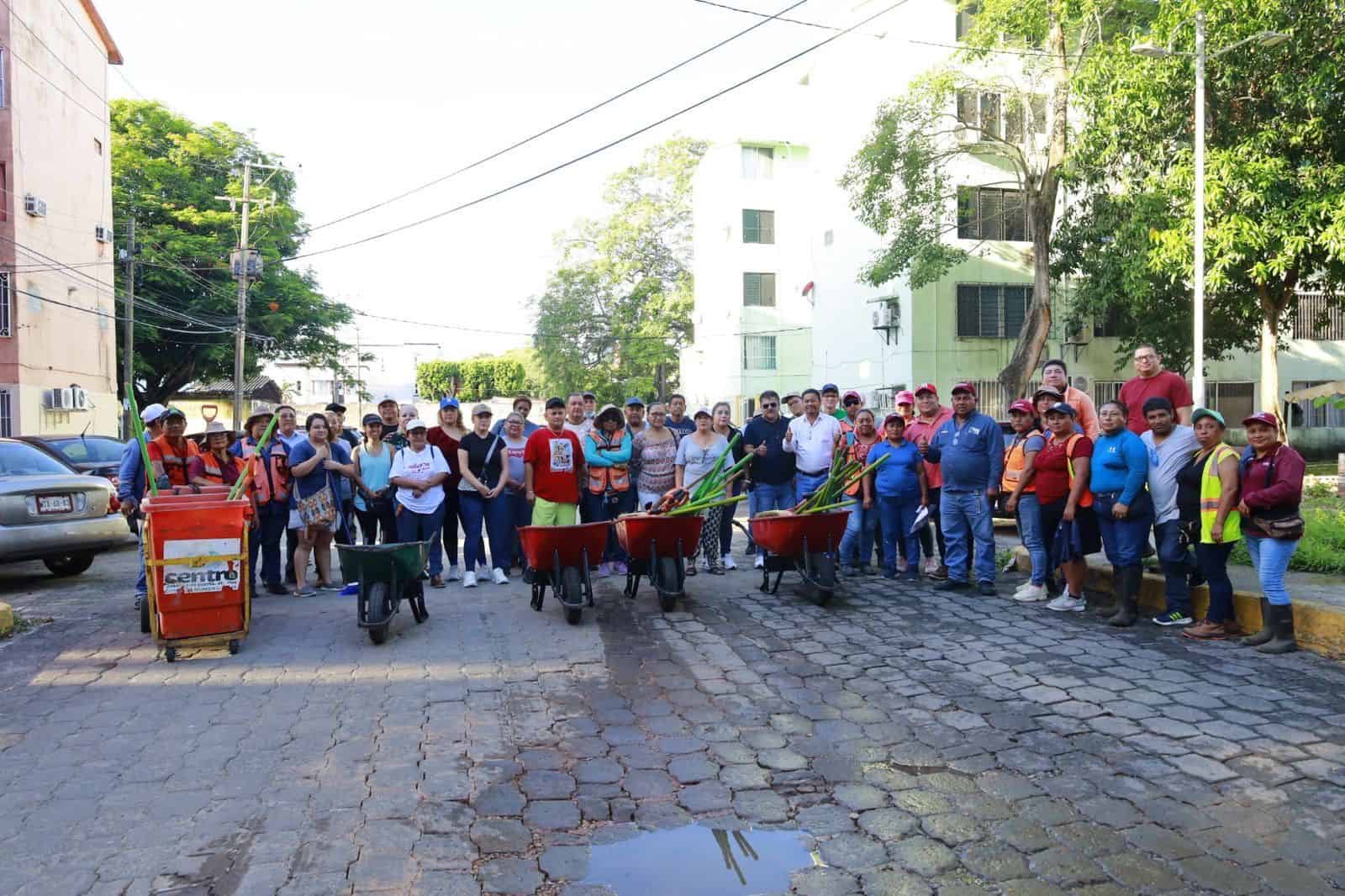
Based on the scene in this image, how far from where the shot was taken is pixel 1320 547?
8.51 metres

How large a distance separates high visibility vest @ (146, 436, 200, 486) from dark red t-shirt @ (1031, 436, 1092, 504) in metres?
7.22

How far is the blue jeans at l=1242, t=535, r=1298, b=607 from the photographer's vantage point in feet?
21.0

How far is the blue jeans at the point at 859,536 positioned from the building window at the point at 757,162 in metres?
34.1

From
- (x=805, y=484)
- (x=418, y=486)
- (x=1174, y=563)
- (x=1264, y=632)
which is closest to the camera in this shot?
(x=1264, y=632)

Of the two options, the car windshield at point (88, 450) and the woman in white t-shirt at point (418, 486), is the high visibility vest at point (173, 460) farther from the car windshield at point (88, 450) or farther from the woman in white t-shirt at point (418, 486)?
the car windshield at point (88, 450)

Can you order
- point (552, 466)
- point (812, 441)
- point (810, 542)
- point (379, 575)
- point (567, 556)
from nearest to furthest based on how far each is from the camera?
point (379, 575) → point (567, 556) → point (810, 542) → point (552, 466) → point (812, 441)

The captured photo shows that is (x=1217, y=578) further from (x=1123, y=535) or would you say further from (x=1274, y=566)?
(x=1123, y=535)

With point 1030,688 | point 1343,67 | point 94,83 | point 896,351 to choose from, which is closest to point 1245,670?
point 1030,688

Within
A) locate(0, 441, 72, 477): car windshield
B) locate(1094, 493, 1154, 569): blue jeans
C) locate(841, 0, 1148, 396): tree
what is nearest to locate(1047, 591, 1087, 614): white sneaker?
locate(1094, 493, 1154, 569): blue jeans

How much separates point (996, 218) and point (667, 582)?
22.5 m

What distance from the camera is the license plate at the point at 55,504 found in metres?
9.72

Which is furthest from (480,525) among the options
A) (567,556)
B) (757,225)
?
(757,225)

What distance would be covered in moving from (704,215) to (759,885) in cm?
4248

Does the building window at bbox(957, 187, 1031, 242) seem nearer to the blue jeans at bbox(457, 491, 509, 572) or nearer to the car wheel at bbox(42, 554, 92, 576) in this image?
the blue jeans at bbox(457, 491, 509, 572)
